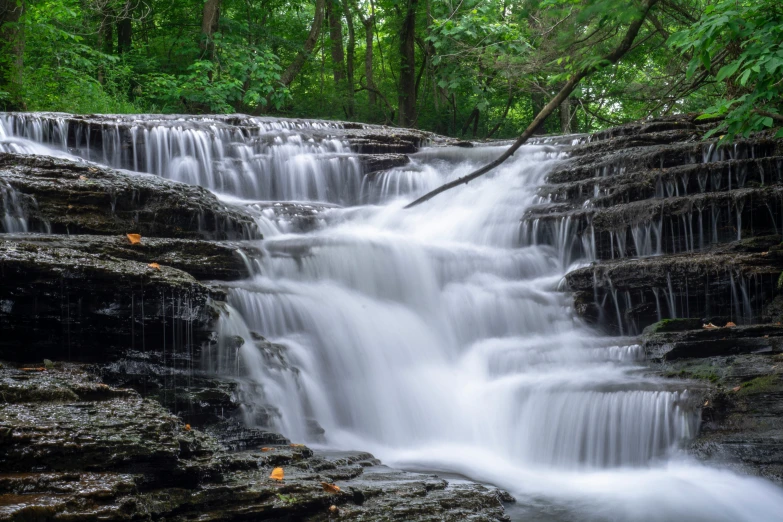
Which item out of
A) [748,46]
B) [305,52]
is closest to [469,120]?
[305,52]

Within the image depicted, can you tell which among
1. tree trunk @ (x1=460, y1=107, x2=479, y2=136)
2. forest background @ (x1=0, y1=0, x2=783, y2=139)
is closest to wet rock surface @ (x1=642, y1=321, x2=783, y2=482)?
forest background @ (x1=0, y1=0, x2=783, y2=139)

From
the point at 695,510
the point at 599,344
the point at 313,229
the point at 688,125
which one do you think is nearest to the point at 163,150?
the point at 313,229

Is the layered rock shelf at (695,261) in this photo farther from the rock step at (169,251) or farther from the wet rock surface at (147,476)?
the rock step at (169,251)

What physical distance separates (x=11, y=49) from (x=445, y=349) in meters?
10.9

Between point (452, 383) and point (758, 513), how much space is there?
336cm

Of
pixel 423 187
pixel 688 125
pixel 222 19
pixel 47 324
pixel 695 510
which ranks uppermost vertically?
pixel 222 19

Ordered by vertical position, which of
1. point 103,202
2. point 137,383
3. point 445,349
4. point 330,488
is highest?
point 103,202

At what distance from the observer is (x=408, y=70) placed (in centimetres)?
2069

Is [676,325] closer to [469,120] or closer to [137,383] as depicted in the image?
[137,383]

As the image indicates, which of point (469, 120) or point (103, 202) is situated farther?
point (469, 120)

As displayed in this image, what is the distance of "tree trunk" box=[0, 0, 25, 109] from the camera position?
13.4 meters

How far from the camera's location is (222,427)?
18.1 ft

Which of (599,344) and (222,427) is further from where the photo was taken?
(599,344)

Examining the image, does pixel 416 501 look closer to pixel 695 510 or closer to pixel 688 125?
pixel 695 510
